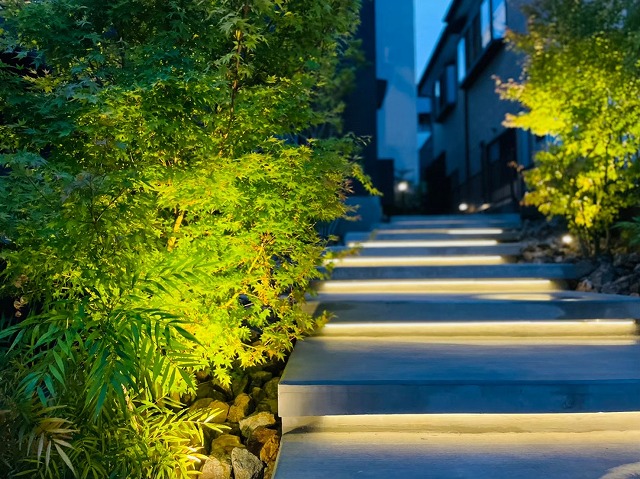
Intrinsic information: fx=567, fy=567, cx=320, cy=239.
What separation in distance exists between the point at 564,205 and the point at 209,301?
175 inches

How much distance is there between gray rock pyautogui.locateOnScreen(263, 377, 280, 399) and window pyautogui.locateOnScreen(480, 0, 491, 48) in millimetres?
11096

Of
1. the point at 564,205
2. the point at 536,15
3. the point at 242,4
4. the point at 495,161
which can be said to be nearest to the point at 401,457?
the point at 242,4

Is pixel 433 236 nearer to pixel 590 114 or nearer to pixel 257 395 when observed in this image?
pixel 590 114

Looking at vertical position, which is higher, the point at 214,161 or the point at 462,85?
the point at 462,85

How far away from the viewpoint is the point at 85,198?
2.09 meters

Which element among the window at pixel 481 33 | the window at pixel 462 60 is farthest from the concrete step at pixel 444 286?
the window at pixel 462 60

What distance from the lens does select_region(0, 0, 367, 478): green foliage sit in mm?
2102

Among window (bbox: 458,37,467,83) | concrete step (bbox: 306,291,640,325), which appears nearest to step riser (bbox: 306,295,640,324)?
concrete step (bbox: 306,291,640,325)

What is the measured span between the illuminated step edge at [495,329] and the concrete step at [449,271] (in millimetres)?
1415

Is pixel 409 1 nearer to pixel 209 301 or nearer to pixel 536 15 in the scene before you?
pixel 536 15

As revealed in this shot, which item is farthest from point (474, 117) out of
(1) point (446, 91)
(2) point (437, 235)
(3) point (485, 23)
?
(2) point (437, 235)

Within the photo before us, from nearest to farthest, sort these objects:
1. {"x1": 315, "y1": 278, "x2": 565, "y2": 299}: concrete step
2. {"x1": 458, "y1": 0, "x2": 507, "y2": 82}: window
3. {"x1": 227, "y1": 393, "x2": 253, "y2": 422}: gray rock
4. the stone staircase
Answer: the stone staircase
{"x1": 227, "y1": 393, "x2": 253, "y2": 422}: gray rock
{"x1": 315, "y1": 278, "x2": 565, "y2": 299}: concrete step
{"x1": 458, "y1": 0, "x2": 507, "y2": 82}: window

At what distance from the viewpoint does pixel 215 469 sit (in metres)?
2.42

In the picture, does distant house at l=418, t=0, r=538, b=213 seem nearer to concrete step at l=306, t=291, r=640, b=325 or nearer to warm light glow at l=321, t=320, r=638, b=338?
concrete step at l=306, t=291, r=640, b=325
